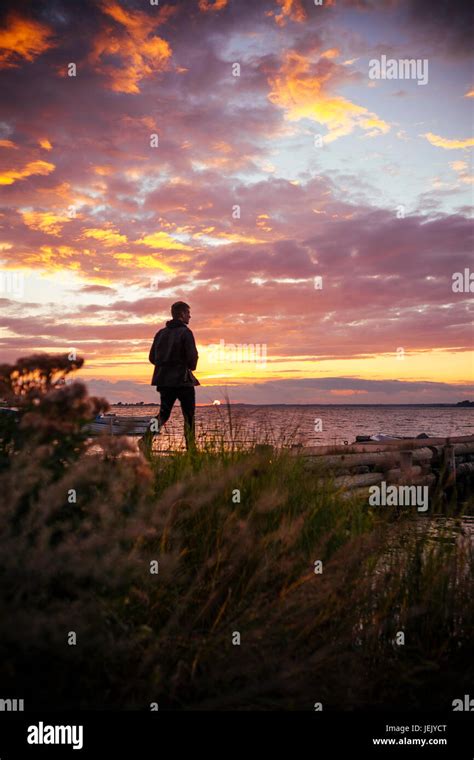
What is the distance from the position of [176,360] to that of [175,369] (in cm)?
15

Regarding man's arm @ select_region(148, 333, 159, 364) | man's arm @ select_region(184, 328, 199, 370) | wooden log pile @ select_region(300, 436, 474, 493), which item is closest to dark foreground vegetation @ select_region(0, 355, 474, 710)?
wooden log pile @ select_region(300, 436, 474, 493)

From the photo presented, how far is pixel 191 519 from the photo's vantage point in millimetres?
4551

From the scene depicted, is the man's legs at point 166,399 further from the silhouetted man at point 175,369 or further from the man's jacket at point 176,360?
the man's jacket at point 176,360

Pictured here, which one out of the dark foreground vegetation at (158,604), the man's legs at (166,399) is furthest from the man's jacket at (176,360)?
the dark foreground vegetation at (158,604)

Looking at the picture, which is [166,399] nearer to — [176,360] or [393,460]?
[176,360]

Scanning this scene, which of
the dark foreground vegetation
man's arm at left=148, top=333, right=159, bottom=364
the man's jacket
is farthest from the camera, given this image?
man's arm at left=148, top=333, right=159, bottom=364

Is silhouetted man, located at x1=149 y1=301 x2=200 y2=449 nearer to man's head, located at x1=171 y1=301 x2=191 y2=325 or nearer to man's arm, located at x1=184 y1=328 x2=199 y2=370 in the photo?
man's arm, located at x1=184 y1=328 x2=199 y2=370

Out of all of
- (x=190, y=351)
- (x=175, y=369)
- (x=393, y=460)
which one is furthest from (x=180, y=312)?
(x=393, y=460)

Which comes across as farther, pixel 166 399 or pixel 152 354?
pixel 152 354

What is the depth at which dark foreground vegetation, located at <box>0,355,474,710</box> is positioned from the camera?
291cm

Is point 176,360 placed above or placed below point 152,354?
A: below

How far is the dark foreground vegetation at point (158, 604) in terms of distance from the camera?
2906mm

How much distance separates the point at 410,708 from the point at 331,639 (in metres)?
0.57

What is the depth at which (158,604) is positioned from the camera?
135 inches
